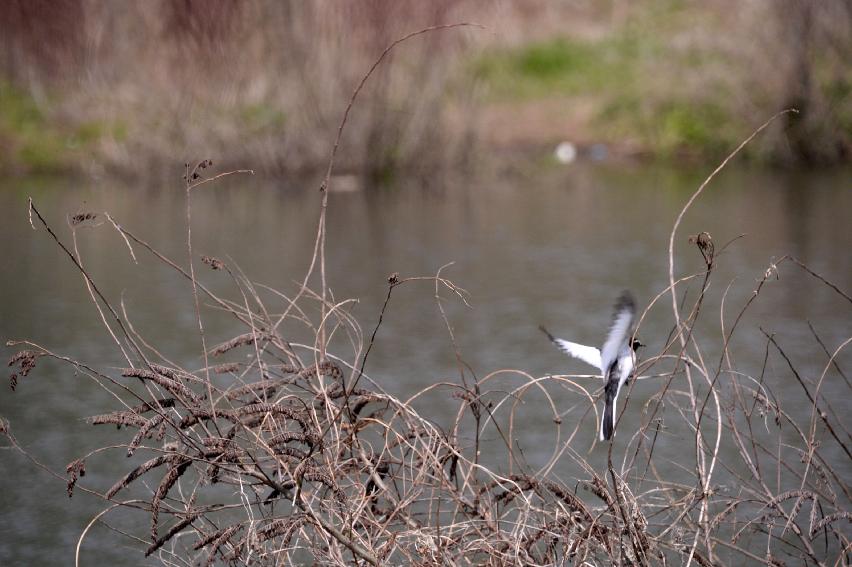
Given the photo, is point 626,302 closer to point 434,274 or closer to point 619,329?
point 619,329

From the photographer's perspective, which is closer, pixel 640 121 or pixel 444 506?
pixel 444 506

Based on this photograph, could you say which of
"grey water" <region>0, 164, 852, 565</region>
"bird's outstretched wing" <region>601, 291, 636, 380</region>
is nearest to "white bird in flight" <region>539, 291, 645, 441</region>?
"bird's outstretched wing" <region>601, 291, 636, 380</region>

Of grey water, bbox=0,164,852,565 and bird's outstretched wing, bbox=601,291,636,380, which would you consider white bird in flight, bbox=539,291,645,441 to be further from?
grey water, bbox=0,164,852,565

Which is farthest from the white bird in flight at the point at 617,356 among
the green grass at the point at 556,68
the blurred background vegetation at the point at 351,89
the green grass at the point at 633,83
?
the green grass at the point at 556,68

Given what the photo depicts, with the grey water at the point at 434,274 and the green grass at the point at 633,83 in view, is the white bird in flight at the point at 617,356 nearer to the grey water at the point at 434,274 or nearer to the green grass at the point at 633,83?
the grey water at the point at 434,274

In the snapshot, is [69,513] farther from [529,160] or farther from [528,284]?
[529,160]

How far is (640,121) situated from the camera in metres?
19.5

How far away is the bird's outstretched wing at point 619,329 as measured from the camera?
3.89 meters

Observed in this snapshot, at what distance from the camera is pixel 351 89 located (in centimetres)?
1619

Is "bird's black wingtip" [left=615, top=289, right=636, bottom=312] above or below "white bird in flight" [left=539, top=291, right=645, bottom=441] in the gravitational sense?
above

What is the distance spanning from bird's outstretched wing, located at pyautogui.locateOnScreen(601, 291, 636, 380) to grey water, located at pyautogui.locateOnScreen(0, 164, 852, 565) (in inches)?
31.7

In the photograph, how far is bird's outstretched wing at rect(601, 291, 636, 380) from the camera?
3895mm

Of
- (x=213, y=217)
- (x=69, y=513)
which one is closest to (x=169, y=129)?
(x=213, y=217)

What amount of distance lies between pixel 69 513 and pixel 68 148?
44.7ft
